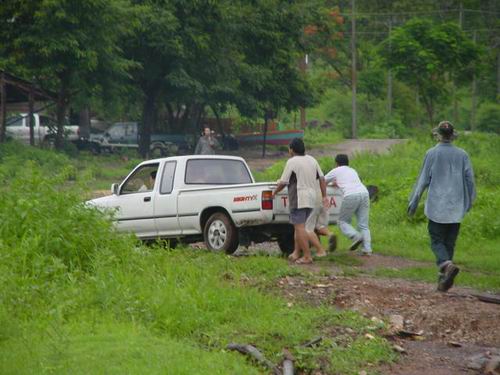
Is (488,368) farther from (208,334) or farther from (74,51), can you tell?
(74,51)

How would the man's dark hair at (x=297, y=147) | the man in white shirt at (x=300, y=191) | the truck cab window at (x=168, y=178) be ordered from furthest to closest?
the truck cab window at (x=168, y=178) < the man's dark hair at (x=297, y=147) < the man in white shirt at (x=300, y=191)

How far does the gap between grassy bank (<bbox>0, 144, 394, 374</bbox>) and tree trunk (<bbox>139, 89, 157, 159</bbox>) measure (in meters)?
30.8

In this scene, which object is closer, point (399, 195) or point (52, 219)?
point (52, 219)

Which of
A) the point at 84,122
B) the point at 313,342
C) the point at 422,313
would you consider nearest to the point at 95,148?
the point at 84,122

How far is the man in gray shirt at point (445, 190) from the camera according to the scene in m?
11.8

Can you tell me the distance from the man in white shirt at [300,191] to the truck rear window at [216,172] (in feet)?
6.06

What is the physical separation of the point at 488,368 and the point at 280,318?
210cm

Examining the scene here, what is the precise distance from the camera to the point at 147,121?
1772 inches

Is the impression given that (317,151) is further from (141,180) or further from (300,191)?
(300,191)

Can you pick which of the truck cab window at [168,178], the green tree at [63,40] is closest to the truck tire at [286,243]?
the truck cab window at [168,178]

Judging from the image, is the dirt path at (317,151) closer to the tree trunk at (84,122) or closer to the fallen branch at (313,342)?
the tree trunk at (84,122)

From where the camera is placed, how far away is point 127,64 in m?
38.9

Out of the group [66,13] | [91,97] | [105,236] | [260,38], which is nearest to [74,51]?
[66,13]

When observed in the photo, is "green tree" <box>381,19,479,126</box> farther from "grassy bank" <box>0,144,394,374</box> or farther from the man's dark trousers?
the man's dark trousers
